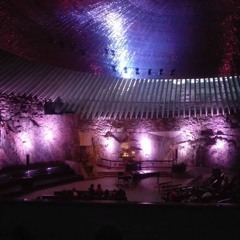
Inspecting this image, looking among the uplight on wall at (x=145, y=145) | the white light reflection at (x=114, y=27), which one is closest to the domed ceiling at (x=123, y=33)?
the white light reflection at (x=114, y=27)

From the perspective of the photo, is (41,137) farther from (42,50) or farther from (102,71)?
(42,50)

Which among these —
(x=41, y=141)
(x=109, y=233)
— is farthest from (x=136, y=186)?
(x=109, y=233)

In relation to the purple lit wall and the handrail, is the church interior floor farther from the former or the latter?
the handrail

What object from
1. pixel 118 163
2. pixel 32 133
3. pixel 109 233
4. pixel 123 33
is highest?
pixel 123 33

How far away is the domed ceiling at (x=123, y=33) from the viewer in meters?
5.92

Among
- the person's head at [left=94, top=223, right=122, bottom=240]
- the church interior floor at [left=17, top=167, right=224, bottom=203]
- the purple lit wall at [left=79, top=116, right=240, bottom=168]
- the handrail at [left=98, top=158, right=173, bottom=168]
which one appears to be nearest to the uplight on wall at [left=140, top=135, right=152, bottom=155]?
the purple lit wall at [left=79, top=116, right=240, bottom=168]

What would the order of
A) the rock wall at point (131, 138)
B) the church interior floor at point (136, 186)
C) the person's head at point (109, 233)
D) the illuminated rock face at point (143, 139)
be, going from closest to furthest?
the person's head at point (109, 233) → the church interior floor at point (136, 186) → the rock wall at point (131, 138) → the illuminated rock face at point (143, 139)

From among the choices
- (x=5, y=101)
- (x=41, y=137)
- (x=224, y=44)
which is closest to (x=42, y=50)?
(x=224, y=44)

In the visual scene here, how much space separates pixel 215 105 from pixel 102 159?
591cm

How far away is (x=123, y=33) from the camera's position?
24.3 feet

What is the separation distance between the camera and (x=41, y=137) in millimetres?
15273

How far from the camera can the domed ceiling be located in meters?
5.92

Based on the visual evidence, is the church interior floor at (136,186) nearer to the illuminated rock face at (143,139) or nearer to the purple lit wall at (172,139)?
the purple lit wall at (172,139)

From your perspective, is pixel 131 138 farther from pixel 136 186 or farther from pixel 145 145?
pixel 136 186
